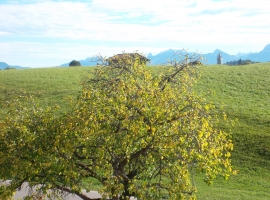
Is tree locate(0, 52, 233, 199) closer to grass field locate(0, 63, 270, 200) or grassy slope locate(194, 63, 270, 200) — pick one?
grass field locate(0, 63, 270, 200)

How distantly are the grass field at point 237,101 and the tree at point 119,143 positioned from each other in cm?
183

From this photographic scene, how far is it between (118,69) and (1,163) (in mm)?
4897

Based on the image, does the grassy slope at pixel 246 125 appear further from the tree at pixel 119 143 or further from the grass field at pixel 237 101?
the tree at pixel 119 143

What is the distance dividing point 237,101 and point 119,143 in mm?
32588

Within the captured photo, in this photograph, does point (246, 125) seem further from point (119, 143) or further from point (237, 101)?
point (119, 143)

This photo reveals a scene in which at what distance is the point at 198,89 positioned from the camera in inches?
1823

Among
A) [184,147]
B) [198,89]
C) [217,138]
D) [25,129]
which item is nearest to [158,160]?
[184,147]

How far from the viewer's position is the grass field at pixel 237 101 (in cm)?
2177

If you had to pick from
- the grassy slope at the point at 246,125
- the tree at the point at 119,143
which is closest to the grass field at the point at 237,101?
the grassy slope at the point at 246,125

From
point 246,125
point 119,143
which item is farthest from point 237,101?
point 119,143

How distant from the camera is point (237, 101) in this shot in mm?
40906

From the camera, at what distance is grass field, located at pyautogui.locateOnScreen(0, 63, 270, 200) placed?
21766 millimetres

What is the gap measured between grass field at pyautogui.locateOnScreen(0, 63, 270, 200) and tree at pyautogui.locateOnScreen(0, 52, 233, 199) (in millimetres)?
1828

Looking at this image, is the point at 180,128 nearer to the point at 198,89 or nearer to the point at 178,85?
the point at 178,85
